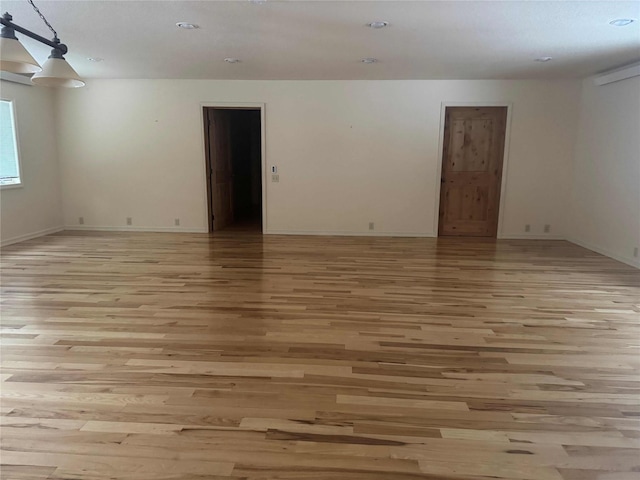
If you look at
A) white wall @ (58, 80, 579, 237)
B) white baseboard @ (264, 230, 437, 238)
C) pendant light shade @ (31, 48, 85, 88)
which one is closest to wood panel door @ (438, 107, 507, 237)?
white wall @ (58, 80, 579, 237)

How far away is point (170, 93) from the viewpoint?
717 cm

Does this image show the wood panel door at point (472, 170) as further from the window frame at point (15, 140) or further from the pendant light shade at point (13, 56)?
the window frame at point (15, 140)

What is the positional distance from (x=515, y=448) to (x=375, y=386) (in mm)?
800

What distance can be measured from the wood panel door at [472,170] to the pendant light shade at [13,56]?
237 inches

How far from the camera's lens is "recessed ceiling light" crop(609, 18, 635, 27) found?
3.77 meters

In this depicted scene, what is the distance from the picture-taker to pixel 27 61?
2693 mm

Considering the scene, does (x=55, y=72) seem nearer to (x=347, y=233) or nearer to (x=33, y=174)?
(x=33, y=174)

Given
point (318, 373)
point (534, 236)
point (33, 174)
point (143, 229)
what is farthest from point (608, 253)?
point (33, 174)

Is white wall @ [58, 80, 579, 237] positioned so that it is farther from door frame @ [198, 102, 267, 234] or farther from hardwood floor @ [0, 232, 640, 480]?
hardwood floor @ [0, 232, 640, 480]

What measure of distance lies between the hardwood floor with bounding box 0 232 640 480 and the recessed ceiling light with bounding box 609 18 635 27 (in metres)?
2.63

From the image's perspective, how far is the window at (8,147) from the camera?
20.5 feet

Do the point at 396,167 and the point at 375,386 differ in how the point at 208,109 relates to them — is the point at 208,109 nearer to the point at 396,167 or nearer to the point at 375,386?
the point at 396,167

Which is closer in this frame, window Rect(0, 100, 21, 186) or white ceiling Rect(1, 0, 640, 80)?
white ceiling Rect(1, 0, 640, 80)

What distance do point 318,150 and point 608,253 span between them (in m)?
4.73
